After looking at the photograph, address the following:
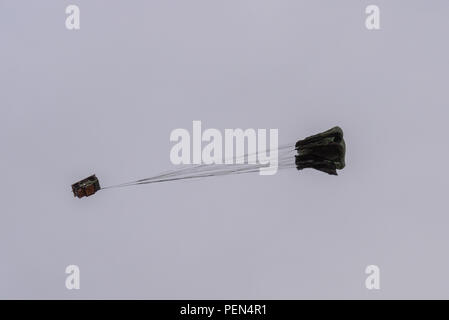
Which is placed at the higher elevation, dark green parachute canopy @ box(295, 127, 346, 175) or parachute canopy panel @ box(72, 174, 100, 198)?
dark green parachute canopy @ box(295, 127, 346, 175)

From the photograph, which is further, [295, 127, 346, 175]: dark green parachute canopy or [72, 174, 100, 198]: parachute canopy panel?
[72, 174, 100, 198]: parachute canopy panel

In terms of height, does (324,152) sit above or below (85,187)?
above

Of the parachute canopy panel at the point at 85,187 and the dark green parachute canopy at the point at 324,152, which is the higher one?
the dark green parachute canopy at the point at 324,152

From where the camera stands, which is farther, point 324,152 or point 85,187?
point 85,187

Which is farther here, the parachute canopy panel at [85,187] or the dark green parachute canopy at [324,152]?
the parachute canopy panel at [85,187]
